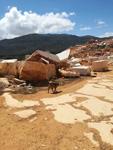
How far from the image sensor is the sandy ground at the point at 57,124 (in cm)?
229

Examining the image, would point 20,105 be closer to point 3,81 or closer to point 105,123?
point 105,123

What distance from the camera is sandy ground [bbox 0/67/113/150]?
2.29 metres

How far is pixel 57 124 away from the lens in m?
2.91

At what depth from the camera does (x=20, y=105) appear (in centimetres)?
400

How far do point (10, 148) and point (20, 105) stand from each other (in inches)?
73.0

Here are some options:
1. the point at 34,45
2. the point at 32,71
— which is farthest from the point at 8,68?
Answer: the point at 34,45

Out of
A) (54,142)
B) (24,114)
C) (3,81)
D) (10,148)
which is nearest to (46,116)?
(24,114)

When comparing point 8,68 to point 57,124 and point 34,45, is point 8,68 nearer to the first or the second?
point 57,124

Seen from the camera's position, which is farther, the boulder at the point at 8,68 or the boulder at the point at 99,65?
the boulder at the point at 99,65

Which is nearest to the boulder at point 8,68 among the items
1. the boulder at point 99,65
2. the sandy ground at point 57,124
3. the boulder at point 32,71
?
the boulder at point 32,71

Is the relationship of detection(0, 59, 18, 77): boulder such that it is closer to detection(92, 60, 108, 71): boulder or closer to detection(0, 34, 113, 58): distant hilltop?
detection(92, 60, 108, 71): boulder

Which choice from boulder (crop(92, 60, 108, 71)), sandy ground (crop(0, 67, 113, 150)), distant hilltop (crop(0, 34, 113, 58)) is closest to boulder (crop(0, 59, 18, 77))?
sandy ground (crop(0, 67, 113, 150))

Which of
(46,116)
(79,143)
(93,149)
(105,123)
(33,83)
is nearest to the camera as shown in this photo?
(93,149)

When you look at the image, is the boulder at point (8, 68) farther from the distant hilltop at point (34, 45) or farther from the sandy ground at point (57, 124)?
the distant hilltop at point (34, 45)
